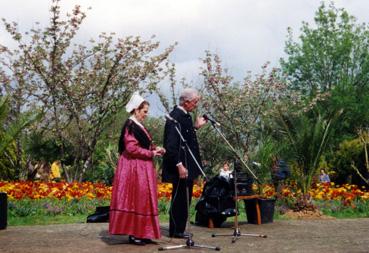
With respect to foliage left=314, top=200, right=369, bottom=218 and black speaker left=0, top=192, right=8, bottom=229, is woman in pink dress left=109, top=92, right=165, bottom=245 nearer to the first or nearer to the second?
black speaker left=0, top=192, right=8, bottom=229

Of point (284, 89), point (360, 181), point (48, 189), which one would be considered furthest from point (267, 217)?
point (284, 89)

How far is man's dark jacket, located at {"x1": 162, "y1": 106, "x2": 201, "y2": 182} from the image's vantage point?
23.2 ft

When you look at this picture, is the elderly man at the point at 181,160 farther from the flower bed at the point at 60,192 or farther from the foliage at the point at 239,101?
the foliage at the point at 239,101

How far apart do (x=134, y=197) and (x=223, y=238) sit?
53.0 inches

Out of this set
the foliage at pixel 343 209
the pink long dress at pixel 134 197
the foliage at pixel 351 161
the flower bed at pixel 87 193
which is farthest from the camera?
the foliage at pixel 351 161

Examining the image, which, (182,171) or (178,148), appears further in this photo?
(178,148)

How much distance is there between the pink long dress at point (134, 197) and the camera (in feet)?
22.1

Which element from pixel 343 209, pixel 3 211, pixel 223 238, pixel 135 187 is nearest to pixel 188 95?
pixel 135 187

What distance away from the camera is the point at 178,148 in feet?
23.2

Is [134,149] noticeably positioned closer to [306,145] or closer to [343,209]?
[306,145]

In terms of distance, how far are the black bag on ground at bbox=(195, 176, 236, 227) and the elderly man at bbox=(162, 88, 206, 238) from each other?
973 millimetres

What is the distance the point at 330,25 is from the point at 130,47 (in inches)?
1013

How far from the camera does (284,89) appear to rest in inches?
784

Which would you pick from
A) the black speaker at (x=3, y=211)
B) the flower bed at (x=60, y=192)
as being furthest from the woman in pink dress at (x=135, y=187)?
the flower bed at (x=60, y=192)
